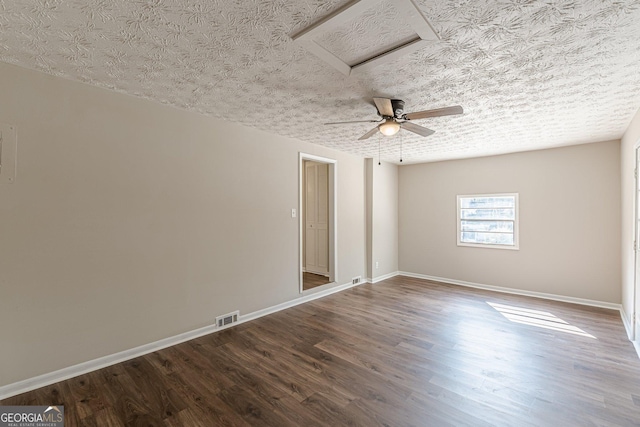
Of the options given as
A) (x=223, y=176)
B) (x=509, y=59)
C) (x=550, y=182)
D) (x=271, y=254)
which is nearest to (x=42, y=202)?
(x=223, y=176)

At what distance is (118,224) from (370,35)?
2624mm

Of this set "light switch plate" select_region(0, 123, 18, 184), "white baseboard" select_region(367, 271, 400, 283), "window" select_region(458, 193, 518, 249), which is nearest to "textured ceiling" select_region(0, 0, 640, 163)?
"light switch plate" select_region(0, 123, 18, 184)

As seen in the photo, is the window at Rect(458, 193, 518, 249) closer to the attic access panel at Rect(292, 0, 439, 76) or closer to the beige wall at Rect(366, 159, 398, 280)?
the beige wall at Rect(366, 159, 398, 280)

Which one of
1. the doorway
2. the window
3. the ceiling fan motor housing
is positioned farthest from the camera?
the window

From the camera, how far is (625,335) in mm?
3156

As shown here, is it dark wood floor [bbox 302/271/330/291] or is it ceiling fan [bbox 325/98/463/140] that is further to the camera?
dark wood floor [bbox 302/271/330/291]

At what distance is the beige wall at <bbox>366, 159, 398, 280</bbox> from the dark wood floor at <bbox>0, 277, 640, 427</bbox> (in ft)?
6.94

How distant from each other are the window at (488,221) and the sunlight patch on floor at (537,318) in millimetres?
1315

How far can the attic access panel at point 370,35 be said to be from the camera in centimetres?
151

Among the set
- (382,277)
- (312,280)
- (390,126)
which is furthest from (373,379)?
(382,277)

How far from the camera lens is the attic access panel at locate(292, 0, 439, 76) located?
1.51 metres

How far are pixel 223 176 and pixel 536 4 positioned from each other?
3058 millimetres

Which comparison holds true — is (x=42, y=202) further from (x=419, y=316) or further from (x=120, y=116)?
(x=419, y=316)

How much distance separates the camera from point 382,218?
5859 mm
